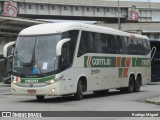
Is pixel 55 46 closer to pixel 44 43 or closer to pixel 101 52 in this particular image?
pixel 44 43

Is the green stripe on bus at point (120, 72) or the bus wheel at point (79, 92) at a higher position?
the green stripe on bus at point (120, 72)

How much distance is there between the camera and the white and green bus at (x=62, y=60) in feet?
62.4

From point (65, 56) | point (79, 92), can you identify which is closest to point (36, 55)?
point (65, 56)

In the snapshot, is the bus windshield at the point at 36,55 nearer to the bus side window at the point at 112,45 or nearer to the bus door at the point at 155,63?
the bus side window at the point at 112,45

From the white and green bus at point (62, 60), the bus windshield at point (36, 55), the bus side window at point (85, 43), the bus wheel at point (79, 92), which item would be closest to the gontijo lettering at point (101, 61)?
the white and green bus at point (62, 60)

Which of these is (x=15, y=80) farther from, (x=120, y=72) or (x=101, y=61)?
(x=120, y=72)

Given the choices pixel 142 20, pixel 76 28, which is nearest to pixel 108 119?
pixel 76 28

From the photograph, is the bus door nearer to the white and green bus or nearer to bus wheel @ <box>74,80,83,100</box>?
the white and green bus

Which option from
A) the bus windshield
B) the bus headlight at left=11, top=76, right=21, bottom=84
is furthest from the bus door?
the bus headlight at left=11, top=76, right=21, bottom=84

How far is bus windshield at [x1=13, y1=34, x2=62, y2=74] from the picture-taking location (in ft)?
62.6

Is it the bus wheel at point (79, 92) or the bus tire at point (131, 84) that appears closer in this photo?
the bus wheel at point (79, 92)

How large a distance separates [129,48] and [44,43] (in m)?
8.25

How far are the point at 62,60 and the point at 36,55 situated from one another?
106 centimetres

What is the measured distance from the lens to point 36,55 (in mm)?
19344
